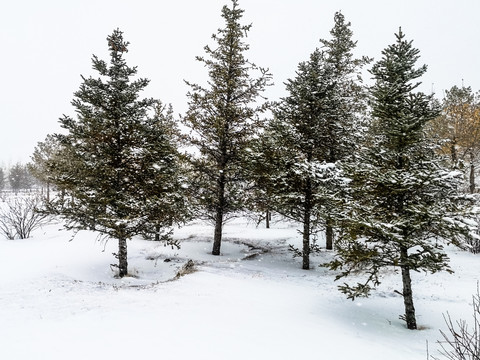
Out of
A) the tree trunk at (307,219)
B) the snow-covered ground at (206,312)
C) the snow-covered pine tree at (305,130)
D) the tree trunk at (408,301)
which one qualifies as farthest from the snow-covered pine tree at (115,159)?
the tree trunk at (408,301)

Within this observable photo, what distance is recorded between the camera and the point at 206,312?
7.26 meters

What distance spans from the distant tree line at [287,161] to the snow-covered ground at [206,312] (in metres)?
0.98

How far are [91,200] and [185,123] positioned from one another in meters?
5.96

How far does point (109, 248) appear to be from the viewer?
16109 mm

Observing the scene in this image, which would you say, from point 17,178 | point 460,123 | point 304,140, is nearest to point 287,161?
point 304,140

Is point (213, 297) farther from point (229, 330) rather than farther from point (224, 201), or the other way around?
point (224, 201)

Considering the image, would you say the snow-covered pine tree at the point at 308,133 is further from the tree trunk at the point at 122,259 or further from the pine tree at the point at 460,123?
the pine tree at the point at 460,123

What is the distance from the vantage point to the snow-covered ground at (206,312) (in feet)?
18.1

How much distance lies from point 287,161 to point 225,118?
4.25 m

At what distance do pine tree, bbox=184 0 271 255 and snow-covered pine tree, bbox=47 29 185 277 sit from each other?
2.98 metres

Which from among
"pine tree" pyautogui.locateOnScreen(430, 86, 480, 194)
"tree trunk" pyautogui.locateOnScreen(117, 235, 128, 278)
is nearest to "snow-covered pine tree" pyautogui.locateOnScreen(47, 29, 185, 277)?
"tree trunk" pyautogui.locateOnScreen(117, 235, 128, 278)

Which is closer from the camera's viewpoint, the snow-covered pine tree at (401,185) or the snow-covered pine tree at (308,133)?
the snow-covered pine tree at (401,185)

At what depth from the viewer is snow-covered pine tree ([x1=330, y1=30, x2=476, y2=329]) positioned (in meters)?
7.41

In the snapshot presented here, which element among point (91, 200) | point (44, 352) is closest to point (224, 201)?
point (91, 200)
